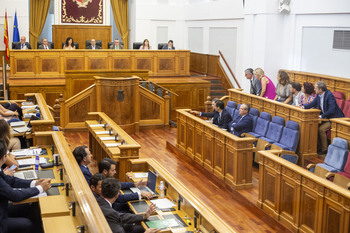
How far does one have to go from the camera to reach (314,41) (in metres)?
10.6

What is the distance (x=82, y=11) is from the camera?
15.8 m

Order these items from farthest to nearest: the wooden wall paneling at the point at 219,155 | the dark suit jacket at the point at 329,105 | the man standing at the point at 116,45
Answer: the man standing at the point at 116,45 → the dark suit jacket at the point at 329,105 → the wooden wall paneling at the point at 219,155

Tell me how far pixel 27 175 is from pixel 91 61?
827cm

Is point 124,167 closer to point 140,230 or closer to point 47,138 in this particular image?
point 47,138

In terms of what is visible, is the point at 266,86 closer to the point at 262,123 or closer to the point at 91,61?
the point at 262,123

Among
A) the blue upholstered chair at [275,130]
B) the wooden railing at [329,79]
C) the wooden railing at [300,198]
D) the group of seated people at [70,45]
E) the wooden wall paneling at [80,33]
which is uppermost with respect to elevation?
the wooden wall paneling at [80,33]

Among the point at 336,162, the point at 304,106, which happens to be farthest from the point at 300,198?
the point at 304,106

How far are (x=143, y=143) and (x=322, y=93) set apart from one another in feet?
12.8

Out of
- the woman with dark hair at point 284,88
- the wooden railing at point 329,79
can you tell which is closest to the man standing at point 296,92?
the woman with dark hair at point 284,88

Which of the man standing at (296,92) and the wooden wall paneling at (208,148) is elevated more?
the man standing at (296,92)

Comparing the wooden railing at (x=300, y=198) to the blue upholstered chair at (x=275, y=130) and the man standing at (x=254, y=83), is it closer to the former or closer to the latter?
the blue upholstered chair at (x=275, y=130)

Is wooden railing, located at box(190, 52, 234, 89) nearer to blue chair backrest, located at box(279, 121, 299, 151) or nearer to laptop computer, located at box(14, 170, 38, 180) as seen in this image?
blue chair backrest, located at box(279, 121, 299, 151)

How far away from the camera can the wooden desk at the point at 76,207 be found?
3.37 meters

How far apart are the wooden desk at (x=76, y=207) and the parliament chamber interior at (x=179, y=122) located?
17 millimetres
